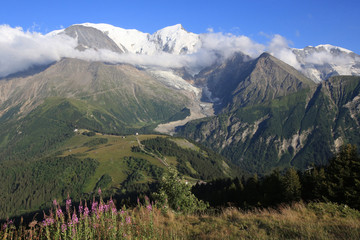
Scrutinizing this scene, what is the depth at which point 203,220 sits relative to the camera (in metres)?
17.7

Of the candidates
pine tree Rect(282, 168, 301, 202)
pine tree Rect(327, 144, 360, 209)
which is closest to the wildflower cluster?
pine tree Rect(327, 144, 360, 209)

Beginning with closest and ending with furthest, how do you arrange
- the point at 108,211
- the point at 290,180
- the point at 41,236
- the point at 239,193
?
the point at 41,236
the point at 108,211
the point at 290,180
the point at 239,193

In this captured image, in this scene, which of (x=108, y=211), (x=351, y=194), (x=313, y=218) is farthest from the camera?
(x=351, y=194)

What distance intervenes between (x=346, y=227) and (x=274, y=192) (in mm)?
55471

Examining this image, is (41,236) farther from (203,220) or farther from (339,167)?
(339,167)

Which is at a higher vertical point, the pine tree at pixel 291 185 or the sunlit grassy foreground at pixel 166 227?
the sunlit grassy foreground at pixel 166 227

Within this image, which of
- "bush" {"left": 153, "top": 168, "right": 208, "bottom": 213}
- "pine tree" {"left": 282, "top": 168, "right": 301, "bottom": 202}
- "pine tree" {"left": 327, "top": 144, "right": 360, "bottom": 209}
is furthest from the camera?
"pine tree" {"left": 282, "top": 168, "right": 301, "bottom": 202}

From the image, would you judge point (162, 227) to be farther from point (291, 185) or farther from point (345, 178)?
point (291, 185)

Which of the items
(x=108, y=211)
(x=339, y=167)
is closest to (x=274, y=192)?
(x=339, y=167)

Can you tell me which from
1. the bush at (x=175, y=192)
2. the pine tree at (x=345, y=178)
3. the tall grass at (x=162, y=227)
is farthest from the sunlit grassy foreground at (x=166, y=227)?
the bush at (x=175, y=192)

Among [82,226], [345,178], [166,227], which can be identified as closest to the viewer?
[82,226]

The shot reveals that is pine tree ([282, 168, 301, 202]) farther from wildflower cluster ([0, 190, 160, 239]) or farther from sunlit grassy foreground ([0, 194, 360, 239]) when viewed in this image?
wildflower cluster ([0, 190, 160, 239])

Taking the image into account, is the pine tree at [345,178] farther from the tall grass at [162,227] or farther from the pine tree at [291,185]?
the tall grass at [162,227]

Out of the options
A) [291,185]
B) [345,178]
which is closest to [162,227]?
[345,178]
